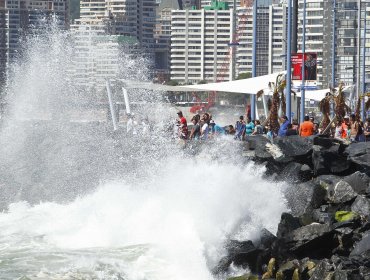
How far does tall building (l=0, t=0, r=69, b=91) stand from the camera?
543 ft

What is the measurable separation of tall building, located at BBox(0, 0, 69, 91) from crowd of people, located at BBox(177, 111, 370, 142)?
127 meters

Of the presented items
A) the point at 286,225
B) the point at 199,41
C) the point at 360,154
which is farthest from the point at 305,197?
the point at 199,41

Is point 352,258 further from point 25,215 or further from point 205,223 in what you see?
point 25,215

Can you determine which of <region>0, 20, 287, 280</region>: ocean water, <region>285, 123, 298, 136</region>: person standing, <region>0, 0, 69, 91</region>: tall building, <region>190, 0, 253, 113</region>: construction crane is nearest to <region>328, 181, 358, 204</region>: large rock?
<region>0, 20, 287, 280</region>: ocean water

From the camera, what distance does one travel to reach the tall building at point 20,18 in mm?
165500

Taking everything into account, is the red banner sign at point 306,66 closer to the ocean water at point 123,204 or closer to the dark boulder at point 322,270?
the ocean water at point 123,204

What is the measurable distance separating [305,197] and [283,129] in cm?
554

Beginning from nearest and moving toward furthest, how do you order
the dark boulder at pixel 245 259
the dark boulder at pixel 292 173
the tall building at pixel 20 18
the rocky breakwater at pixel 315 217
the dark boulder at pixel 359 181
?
the rocky breakwater at pixel 315 217 → the dark boulder at pixel 245 259 → the dark boulder at pixel 359 181 → the dark boulder at pixel 292 173 → the tall building at pixel 20 18

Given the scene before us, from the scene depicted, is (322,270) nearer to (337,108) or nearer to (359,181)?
(359,181)

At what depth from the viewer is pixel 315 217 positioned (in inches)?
891

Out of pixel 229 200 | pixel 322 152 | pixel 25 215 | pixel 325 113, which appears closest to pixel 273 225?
pixel 229 200

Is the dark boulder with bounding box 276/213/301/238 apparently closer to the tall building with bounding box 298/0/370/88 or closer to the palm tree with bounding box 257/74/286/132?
the palm tree with bounding box 257/74/286/132

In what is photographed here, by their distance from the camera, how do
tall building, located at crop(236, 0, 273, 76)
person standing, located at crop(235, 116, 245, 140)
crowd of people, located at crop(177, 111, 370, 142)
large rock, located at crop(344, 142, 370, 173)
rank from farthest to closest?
tall building, located at crop(236, 0, 273, 76) → person standing, located at crop(235, 116, 245, 140) → crowd of people, located at crop(177, 111, 370, 142) → large rock, located at crop(344, 142, 370, 173)

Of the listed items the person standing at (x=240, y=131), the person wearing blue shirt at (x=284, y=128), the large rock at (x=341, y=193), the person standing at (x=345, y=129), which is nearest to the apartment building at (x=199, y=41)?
the person standing at (x=240, y=131)
